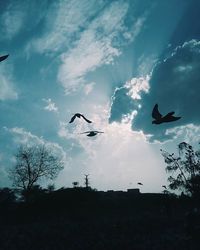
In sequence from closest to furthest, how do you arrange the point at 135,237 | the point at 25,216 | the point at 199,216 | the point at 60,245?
the point at 199,216 → the point at 60,245 → the point at 135,237 → the point at 25,216

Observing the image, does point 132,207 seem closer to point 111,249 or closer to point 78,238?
point 78,238

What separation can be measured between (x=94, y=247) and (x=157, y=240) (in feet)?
11.5

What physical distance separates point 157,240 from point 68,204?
2230 centimetres

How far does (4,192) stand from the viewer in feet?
151

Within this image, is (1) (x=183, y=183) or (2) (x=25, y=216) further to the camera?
(1) (x=183, y=183)

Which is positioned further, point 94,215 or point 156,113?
point 94,215

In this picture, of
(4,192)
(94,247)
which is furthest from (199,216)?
(4,192)

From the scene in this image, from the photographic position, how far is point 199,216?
375 inches

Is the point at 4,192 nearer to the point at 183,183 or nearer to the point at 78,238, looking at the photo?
the point at 183,183

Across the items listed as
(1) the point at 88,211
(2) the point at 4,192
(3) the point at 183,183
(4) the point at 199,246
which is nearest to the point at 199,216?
(4) the point at 199,246

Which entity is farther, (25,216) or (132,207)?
(132,207)

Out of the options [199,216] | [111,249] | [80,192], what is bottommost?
[111,249]

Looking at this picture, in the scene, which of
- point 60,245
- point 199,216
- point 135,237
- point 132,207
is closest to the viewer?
point 199,216

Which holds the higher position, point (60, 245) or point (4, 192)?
point (4, 192)
